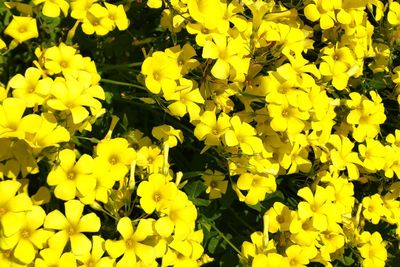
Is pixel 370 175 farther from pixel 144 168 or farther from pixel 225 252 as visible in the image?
pixel 144 168

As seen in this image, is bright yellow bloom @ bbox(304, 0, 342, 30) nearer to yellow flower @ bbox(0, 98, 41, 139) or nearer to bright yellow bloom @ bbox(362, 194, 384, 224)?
bright yellow bloom @ bbox(362, 194, 384, 224)

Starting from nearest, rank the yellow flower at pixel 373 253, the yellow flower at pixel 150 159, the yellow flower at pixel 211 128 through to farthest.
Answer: the yellow flower at pixel 150 159 → the yellow flower at pixel 211 128 → the yellow flower at pixel 373 253

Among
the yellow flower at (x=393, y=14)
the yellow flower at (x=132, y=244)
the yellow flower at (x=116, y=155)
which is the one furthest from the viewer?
the yellow flower at (x=393, y=14)

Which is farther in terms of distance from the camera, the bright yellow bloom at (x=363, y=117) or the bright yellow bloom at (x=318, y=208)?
the bright yellow bloom at (x=363, y=117)

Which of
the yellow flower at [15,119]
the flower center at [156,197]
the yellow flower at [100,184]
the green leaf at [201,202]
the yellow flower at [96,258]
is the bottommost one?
the green leaf at [201,202]

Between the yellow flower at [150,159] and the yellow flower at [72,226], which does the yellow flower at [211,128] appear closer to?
the yellow flower at [150,159]

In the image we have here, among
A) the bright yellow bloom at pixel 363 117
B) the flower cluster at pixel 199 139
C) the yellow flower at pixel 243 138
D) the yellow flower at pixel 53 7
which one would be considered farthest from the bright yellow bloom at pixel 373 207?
the yellow flower at pixel 53 7
